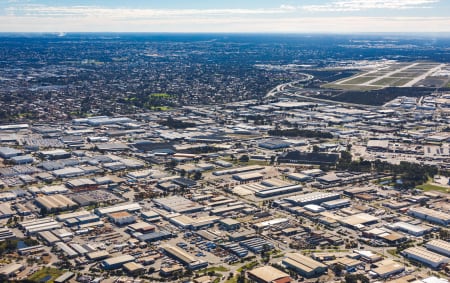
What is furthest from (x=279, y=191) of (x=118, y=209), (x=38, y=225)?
(x=38, y=225)

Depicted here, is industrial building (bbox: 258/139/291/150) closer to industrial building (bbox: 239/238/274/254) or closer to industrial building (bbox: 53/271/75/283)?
industrial building (bbox: 239/238/274/254)

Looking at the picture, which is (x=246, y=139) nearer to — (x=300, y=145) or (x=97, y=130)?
(x=300, y=145)

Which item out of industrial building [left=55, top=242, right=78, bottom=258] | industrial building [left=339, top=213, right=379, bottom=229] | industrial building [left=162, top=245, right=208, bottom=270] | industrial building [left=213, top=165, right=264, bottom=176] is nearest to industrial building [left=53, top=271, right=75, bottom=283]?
industrial building [left=55, top=242, right=78, bottom=258]

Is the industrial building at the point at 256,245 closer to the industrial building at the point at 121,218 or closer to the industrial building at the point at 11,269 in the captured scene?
the industrial building at the point at 121,218

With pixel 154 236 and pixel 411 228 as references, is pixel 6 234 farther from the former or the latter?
pixel 411 228

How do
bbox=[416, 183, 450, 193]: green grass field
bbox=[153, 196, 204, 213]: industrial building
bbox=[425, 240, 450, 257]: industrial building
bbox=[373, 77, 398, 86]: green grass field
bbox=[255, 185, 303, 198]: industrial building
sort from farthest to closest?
bbox=[373, 77, 398, 86]: green grass field
bbox=[416, 183, 450, 193]: green grass field
bbox=[255, 185, 303, 198]: industrial building
bbox=[153, 196, 204, 213]: industrial building
bbox=[425, 240, 450, 257]: industrial building

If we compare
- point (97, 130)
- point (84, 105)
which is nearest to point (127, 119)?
point (97, 130)

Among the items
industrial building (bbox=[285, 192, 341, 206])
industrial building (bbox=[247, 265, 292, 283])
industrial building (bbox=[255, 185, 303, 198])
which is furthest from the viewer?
industrial building (bbox=[255, 185, 303, 198])
